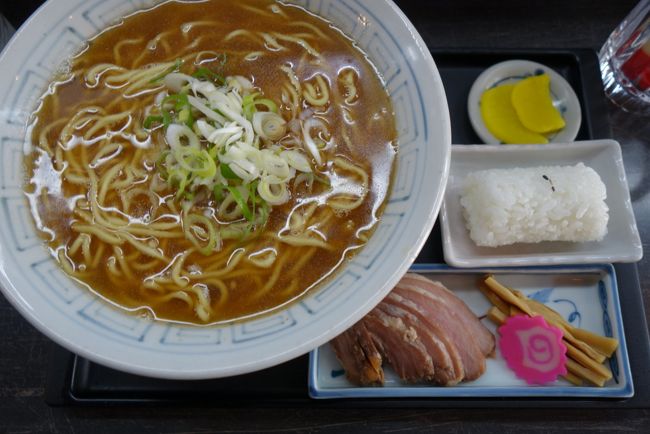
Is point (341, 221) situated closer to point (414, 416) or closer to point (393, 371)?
point (393, 371)

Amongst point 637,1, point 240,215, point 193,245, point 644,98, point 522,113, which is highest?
point 637,1

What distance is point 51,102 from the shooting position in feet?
6.91

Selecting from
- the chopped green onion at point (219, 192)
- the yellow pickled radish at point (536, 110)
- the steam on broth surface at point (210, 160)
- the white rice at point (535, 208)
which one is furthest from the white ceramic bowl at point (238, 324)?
the yellow pickled radish at point (536, 110)

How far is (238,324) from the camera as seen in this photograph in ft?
6.03

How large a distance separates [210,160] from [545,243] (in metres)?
1.52

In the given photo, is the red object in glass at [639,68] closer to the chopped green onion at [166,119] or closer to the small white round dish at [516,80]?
the small white round dish at [516,80]

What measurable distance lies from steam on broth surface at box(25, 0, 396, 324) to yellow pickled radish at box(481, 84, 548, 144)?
0.73 m

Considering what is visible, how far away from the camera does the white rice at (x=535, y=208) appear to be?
2.35m

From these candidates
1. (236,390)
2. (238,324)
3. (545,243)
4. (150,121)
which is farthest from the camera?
(545,243)

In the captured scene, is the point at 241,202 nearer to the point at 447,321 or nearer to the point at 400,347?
the point at 400,347

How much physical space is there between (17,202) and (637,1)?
9.89 ft

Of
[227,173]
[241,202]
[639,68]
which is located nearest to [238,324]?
[241,202]

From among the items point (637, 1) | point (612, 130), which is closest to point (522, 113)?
point (612, 130)

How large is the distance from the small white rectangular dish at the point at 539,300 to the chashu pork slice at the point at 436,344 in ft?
0.16
